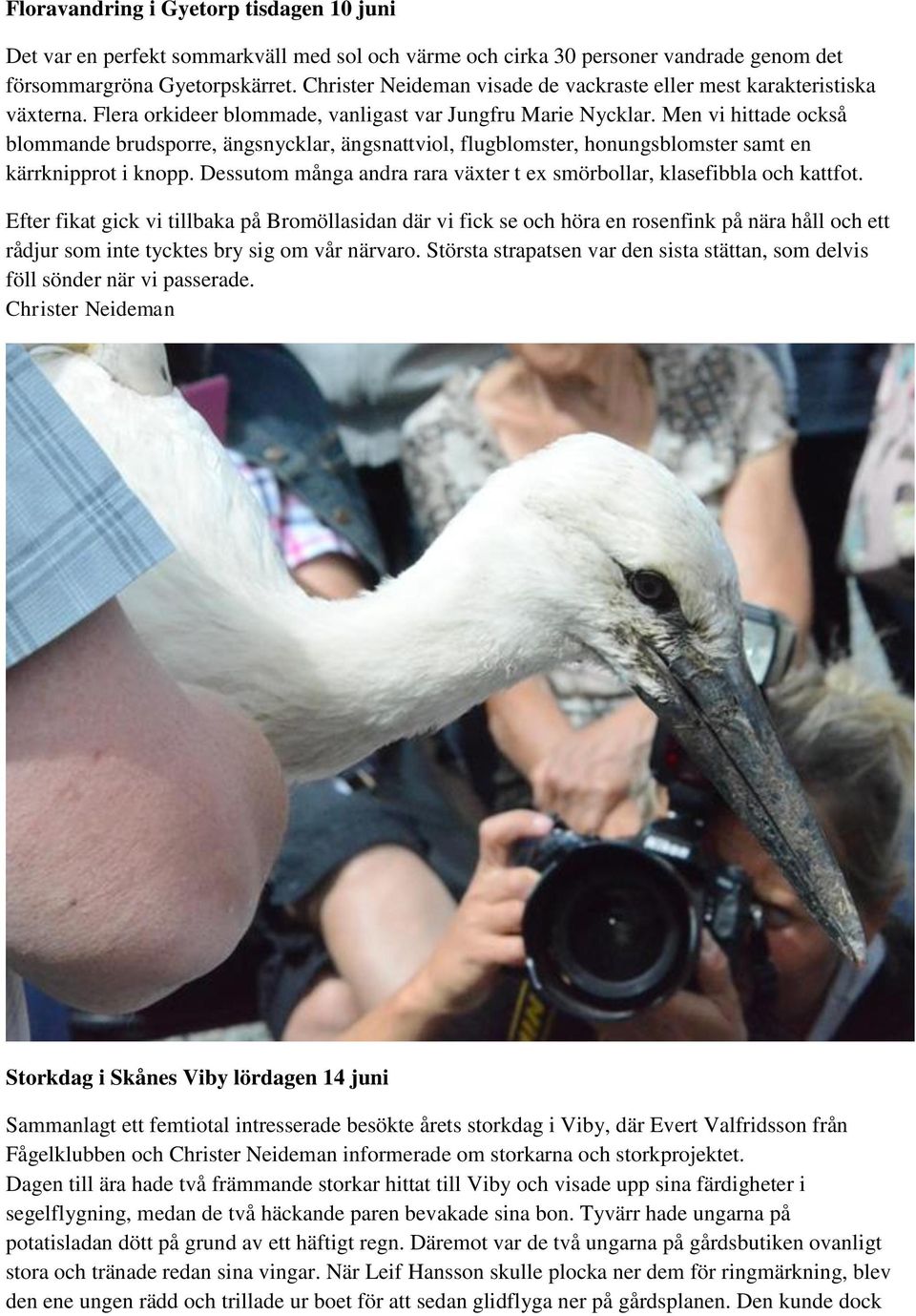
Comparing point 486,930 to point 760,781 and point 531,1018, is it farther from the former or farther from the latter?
point 760,781

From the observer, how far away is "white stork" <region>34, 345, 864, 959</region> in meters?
0.82

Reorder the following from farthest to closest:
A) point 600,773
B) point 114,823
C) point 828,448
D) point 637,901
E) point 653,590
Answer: point 828,448 → point 600,773 → point 637,901 → point 653,590 → point 114,823

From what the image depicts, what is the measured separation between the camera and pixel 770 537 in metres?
1.23

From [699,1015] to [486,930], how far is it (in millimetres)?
155

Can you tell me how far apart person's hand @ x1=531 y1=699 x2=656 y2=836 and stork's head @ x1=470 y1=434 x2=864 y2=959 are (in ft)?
0.76

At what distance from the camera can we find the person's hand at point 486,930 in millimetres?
973

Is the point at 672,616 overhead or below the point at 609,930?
overhead

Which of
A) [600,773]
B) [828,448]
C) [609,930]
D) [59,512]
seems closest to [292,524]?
[600,773]

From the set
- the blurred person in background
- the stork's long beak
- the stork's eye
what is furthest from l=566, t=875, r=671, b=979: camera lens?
the blurred person in background

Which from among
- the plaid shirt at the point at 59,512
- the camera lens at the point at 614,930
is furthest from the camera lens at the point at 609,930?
the plaid shirt at the point at 59,512
